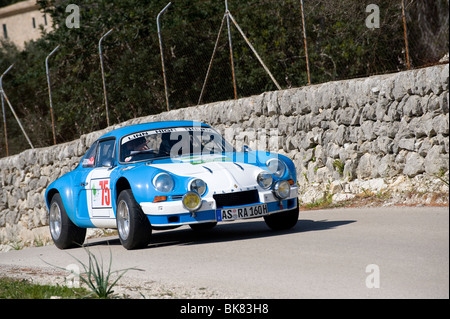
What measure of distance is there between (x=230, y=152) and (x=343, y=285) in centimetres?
440

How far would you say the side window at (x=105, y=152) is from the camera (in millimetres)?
9936

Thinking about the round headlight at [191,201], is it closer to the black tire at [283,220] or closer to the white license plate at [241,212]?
the white license plate at [241,212]

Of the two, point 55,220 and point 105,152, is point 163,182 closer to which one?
point 105,152

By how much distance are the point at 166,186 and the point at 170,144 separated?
146 centimetres

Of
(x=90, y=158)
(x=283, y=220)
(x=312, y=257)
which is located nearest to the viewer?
(x=312, y=257)

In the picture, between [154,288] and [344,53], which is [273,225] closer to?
[154,288]

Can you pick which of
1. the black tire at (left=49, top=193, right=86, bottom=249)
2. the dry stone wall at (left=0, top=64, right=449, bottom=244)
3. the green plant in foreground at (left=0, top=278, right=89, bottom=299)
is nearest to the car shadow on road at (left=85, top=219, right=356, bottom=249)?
the black tire at (left=49, top=193, right=86, bottom=249)

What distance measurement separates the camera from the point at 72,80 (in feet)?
73.2

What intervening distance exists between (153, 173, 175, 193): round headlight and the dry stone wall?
167 inches

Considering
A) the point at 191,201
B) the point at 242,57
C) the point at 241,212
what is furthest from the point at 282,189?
the point at 242,57

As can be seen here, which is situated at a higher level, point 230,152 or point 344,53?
point 344,53

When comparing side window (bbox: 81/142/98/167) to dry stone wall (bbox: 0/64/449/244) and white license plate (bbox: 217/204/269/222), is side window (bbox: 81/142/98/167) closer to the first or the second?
white license plate (bbox: 217/204/269/222)

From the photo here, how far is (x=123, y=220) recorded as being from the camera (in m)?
9.20
